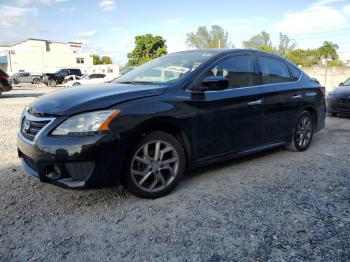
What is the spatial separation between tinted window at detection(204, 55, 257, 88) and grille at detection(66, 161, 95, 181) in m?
1.77

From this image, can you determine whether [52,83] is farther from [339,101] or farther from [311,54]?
[311,54]

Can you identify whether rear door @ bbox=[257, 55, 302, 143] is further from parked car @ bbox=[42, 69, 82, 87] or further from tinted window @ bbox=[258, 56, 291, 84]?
parked car @ bbox=[42, 69, 82, 87]

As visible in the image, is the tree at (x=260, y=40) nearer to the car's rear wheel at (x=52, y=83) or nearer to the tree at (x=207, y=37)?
the tree at (x=207, y=37)

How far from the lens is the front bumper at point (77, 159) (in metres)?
3.08

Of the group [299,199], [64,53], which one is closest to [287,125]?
[299,199]

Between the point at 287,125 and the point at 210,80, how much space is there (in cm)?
190

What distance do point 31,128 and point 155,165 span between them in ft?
4.19

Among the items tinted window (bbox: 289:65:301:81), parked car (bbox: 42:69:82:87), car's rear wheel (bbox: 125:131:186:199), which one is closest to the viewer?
car's rear wheel (bbox: 125:131:186:199)

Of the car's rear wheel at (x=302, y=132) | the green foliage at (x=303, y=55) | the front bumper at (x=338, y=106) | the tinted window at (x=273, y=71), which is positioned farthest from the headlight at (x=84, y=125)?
the green foliage at (x=303, y=55)

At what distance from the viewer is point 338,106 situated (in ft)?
31.0

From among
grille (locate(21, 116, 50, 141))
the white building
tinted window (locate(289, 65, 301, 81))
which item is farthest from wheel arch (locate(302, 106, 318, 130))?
the white building

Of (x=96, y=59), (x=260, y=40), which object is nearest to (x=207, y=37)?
(x=260, y=40)

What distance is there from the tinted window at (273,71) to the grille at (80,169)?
2753 mm

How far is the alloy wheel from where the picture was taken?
345 cm
